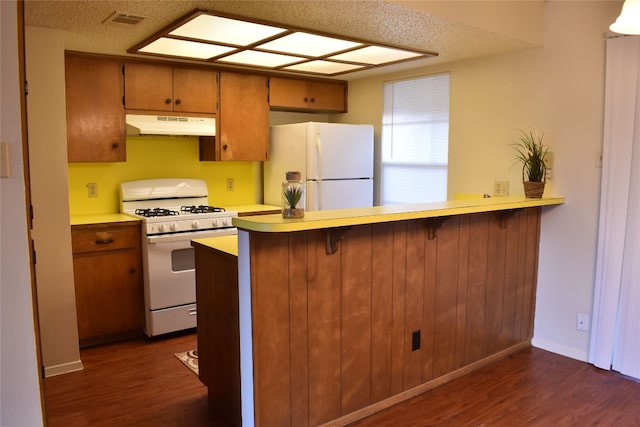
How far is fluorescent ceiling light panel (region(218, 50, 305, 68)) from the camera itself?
11.6 ft

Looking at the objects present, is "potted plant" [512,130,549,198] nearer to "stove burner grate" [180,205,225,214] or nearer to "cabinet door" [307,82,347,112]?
"cabinet door" [307,82,347,112]

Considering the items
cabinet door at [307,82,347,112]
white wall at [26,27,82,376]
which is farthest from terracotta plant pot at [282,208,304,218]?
cabinet door at [307,82,347,112]

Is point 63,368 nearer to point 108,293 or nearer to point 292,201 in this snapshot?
point 108,293

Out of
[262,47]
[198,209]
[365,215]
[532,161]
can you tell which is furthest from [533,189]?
[198,209]

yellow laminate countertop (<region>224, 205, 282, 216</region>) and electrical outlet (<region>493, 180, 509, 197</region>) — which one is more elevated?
electrical outlet (<region>493, 180, 509, 197</region>)

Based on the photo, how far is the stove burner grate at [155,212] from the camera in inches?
152

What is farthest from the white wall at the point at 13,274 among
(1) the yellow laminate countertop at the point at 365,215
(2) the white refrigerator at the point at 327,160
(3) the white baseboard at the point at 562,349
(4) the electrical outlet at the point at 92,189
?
(3) the white baseboard at the point at 562,349

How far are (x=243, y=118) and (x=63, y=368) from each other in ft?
7.90

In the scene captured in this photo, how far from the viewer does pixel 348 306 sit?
2.58 m

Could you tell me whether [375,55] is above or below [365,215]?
above

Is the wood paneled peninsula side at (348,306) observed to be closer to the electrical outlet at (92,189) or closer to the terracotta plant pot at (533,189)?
the terracotta plant pot at (533,189)

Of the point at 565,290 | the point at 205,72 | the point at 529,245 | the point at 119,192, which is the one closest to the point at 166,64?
the point at 205,72

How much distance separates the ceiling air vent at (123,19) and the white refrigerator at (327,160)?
184cm

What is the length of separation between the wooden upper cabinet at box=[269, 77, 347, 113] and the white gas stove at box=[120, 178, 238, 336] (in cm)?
122
